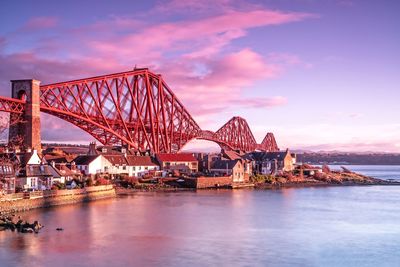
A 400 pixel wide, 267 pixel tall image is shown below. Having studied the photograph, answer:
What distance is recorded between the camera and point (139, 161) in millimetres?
74812

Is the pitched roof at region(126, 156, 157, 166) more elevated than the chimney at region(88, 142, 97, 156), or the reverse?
the chimney at region(88, 142, 97, 156)

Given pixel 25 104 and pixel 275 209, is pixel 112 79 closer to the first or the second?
pixel 25 104

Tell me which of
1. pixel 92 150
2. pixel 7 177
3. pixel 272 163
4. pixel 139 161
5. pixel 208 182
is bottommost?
pixel 208 182

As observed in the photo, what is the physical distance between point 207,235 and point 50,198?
56.4ft

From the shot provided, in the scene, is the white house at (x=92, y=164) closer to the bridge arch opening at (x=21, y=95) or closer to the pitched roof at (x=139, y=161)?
the pitched roof at (x=139, y=161)

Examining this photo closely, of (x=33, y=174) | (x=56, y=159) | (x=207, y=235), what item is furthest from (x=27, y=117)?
(x=207, y=235)

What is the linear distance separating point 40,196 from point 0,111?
1329 cm

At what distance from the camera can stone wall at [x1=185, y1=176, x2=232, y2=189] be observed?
69250 millimetres

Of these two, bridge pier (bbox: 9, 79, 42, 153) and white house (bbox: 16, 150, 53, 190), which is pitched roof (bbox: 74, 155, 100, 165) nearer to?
bridge pier (bbox: 9, 79, 42, 153)

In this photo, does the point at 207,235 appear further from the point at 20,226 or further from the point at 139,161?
the point at 139,161

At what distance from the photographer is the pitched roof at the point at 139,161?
73.2m

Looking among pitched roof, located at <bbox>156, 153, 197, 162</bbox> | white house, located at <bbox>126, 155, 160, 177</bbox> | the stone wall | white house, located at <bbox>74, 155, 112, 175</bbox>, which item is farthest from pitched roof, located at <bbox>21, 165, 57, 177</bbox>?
pitched roof, located at <bbox>156, 153, 197, 162</bbox>

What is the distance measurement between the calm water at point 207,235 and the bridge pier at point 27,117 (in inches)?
440

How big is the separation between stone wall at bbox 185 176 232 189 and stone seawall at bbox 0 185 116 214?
14949mm
